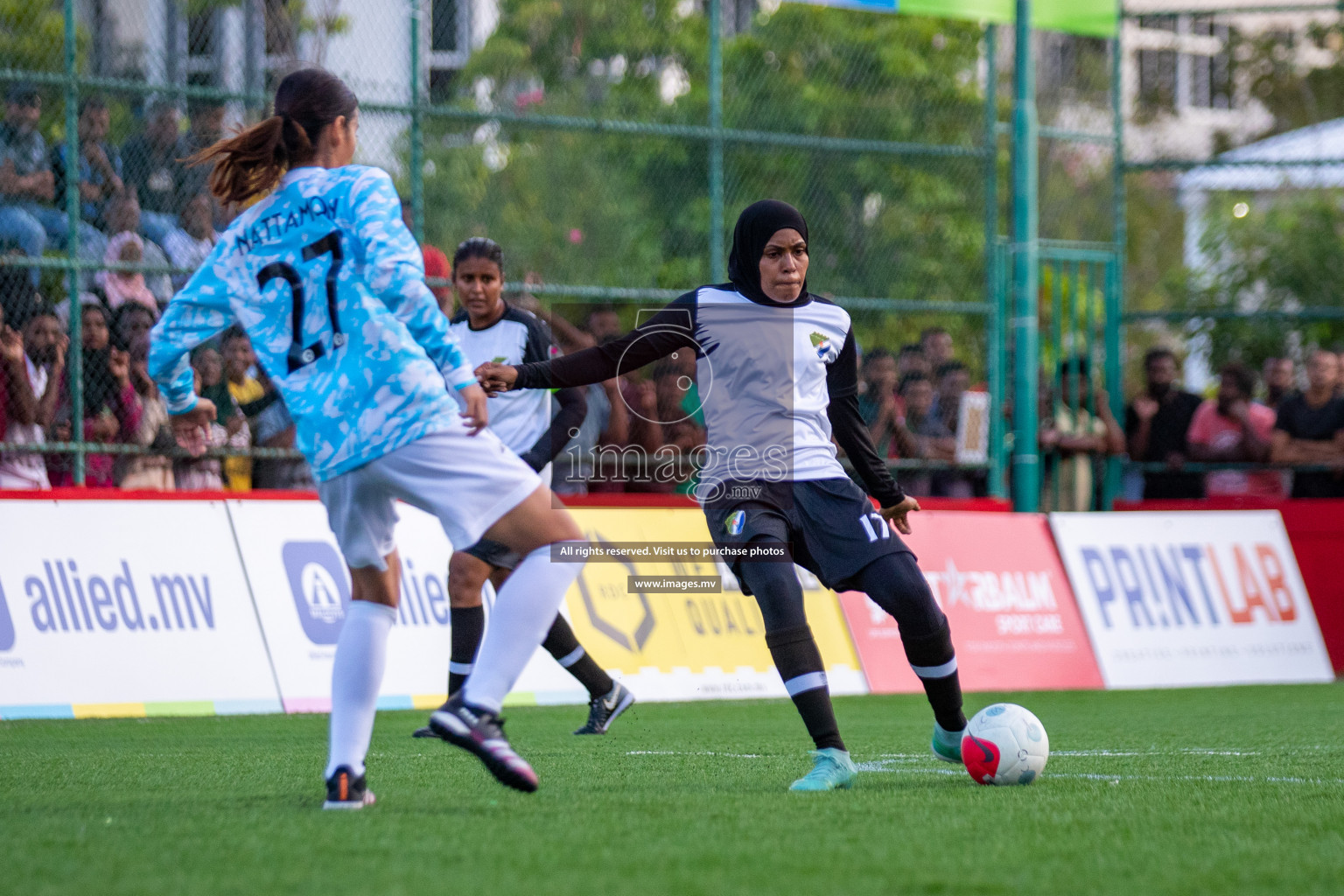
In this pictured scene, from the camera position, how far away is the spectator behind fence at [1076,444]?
13.3m

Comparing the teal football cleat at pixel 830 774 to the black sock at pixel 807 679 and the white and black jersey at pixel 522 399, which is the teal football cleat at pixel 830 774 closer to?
the black sock at pixel 807 679

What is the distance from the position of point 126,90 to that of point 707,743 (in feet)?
18.4

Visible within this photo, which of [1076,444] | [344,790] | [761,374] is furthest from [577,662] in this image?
[1076,444]

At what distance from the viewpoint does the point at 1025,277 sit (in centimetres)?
1293

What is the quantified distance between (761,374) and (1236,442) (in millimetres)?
8838

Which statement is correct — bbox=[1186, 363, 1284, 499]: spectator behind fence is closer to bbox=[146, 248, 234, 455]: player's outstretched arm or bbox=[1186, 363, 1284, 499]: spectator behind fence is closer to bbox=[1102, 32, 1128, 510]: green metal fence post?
bbox=[1102, 32, 1128, 510]: green metal fence post

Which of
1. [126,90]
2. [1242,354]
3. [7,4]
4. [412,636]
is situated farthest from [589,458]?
[1242,354]

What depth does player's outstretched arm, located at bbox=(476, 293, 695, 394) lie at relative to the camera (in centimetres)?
496

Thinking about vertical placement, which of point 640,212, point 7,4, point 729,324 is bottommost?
point 729,324

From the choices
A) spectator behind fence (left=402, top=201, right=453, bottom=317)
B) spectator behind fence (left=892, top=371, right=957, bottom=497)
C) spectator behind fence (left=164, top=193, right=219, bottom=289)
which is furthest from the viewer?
spectator behind fence (left=892, top=371, right=957, bottom=497)

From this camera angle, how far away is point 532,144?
511 inches

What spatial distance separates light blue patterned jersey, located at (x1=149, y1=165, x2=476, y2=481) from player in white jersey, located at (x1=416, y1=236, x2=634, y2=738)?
315cm

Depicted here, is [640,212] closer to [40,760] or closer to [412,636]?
[412,636]

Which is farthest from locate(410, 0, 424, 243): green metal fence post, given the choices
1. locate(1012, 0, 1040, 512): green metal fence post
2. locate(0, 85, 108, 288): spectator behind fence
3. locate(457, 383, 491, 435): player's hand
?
locate(457, 383, 491, 435): player's hand
